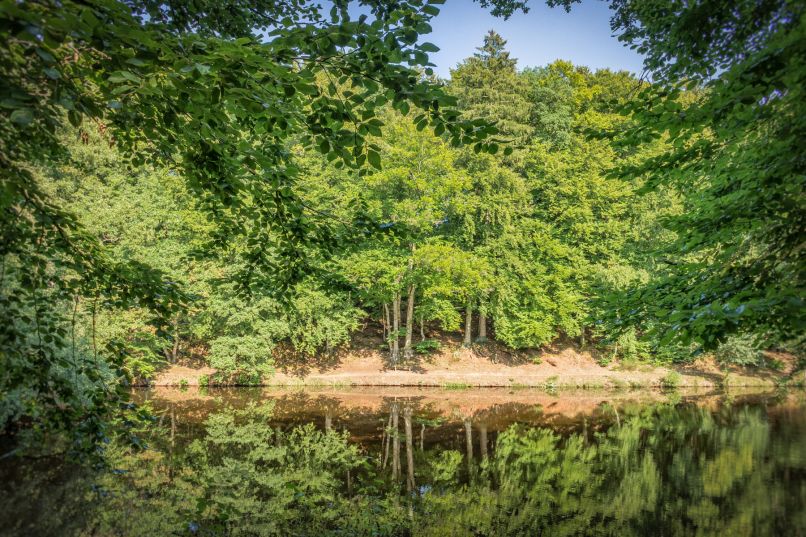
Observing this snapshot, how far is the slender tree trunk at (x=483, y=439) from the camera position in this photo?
10.3 meters

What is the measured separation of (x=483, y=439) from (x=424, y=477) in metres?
3.60

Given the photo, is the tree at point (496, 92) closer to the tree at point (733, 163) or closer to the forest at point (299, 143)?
the forest at point (299, 143)

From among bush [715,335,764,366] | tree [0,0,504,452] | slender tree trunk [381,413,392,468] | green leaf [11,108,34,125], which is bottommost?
slender tree trunk [381,413,392,468]

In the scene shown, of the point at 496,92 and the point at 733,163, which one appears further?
the point at 496,92

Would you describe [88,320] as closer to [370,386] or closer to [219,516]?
[370,386]

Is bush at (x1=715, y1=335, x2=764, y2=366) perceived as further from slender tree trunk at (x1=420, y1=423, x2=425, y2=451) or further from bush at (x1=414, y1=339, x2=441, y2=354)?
slender tree trunk at (x1=420, y1=423, x2=425, y2=451)

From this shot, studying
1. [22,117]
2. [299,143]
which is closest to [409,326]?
[299,143]

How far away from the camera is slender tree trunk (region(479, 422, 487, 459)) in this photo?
10297 millimetres

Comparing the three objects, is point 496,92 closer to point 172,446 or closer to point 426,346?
point 426,346

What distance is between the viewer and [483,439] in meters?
11.6

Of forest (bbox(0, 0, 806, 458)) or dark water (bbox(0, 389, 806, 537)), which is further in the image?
dark water (bbox(0, 389, 806, 537))

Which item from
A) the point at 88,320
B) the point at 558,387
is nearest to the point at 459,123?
the point at 88,320

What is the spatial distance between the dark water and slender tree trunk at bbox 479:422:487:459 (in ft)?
0.28

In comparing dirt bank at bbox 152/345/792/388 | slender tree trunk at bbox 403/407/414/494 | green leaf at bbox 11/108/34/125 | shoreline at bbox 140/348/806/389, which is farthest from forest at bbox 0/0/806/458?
dirt bank at bbox 152/345/792/388
